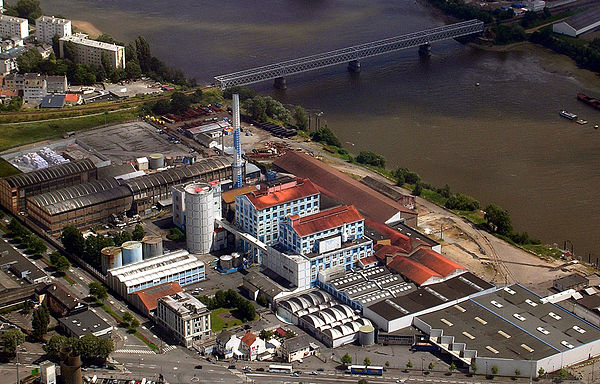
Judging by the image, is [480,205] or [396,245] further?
[480,205]

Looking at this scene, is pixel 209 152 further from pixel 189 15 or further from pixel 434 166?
pixel 189 15

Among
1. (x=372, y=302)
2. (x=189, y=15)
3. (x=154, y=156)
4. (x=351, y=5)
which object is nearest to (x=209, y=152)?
(x=154, y=156)

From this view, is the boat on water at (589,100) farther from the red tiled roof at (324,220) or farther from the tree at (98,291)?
the tree at (98,291)

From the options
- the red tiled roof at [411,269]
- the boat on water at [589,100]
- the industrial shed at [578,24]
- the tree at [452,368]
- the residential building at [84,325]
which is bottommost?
the tree at [452,368]

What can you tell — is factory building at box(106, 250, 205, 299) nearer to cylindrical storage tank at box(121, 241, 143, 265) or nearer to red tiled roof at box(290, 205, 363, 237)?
cylindrical storage tank at box(121, 241, 143, 265)

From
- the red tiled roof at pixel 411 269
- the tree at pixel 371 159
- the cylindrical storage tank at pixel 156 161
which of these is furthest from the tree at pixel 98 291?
the tree at pixel 371 159

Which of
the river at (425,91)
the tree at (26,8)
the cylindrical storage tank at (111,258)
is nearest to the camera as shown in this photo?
the cylindrical storage tank at (111,258)

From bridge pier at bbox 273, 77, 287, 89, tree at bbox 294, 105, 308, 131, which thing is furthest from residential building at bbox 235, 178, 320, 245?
bridge pier at bbox 273, 77, 287, 89
